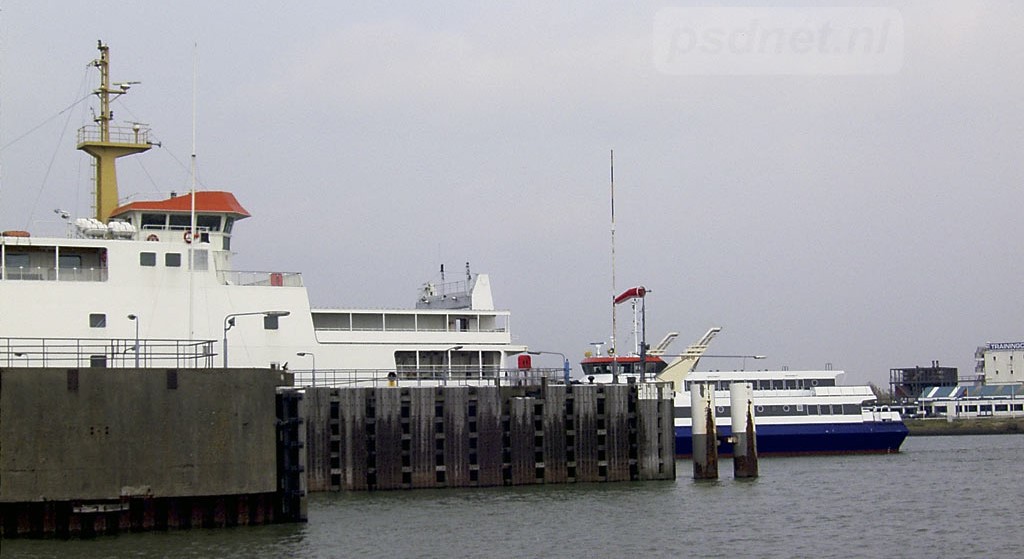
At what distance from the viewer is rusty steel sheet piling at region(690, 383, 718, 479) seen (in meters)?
49.3

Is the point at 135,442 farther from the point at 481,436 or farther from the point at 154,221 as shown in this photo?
the point at 154,221

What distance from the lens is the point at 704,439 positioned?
49875 millimetres

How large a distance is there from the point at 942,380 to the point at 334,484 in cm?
11896

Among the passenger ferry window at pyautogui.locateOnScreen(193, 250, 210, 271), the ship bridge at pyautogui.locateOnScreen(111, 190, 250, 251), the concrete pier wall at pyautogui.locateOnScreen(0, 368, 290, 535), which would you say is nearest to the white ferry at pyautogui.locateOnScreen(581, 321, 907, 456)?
the ship bridge at pyautogui.locateOnScreen(111, 190, 250, 251)

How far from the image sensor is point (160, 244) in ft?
153

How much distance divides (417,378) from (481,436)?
516cm

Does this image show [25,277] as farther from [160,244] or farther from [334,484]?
[334,484]

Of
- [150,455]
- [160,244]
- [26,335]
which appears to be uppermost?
[160,244]

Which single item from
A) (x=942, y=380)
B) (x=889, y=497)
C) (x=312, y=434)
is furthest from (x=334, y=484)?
(x=942, y=380)

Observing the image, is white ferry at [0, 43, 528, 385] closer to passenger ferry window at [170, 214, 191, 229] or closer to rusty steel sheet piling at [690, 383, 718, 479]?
passenger ferry window at [170, 214, 191, 229]

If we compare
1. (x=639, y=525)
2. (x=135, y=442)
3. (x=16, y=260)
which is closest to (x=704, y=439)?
(x=639, y=525)

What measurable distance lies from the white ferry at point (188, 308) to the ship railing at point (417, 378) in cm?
13

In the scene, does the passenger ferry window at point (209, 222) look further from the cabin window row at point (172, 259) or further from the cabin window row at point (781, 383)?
the cabin window row at point (781, 383)

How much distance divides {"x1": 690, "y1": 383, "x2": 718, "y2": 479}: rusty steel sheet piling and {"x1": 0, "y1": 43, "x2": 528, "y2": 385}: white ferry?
7.62 metres
